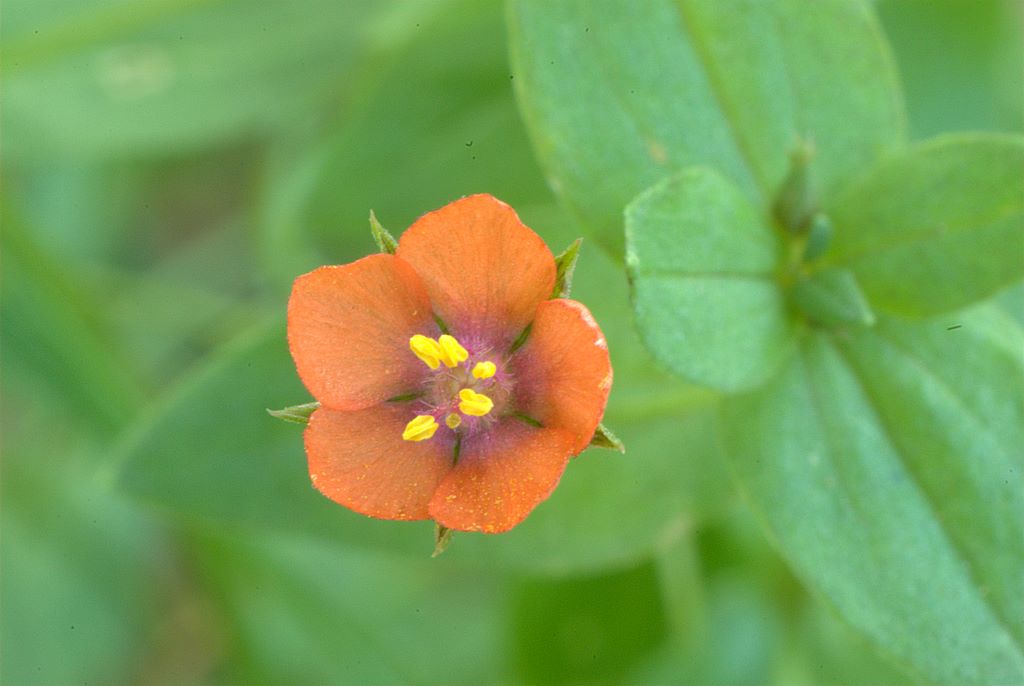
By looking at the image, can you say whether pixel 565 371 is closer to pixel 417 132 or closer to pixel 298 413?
pixel 298 413

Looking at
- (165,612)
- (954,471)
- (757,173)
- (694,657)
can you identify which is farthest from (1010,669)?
(165,612)

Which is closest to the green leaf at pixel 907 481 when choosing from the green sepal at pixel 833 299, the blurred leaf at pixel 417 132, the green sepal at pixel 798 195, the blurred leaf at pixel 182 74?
the green sepal at pixel 833 299

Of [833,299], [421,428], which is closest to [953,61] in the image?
[833,299]

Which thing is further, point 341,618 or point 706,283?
point 341,618

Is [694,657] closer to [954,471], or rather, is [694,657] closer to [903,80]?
[954,471]

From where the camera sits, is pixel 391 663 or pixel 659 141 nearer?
pixel 659 141

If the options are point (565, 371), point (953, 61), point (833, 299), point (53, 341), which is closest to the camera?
point (565, 371)

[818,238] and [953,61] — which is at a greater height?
[818,238]
